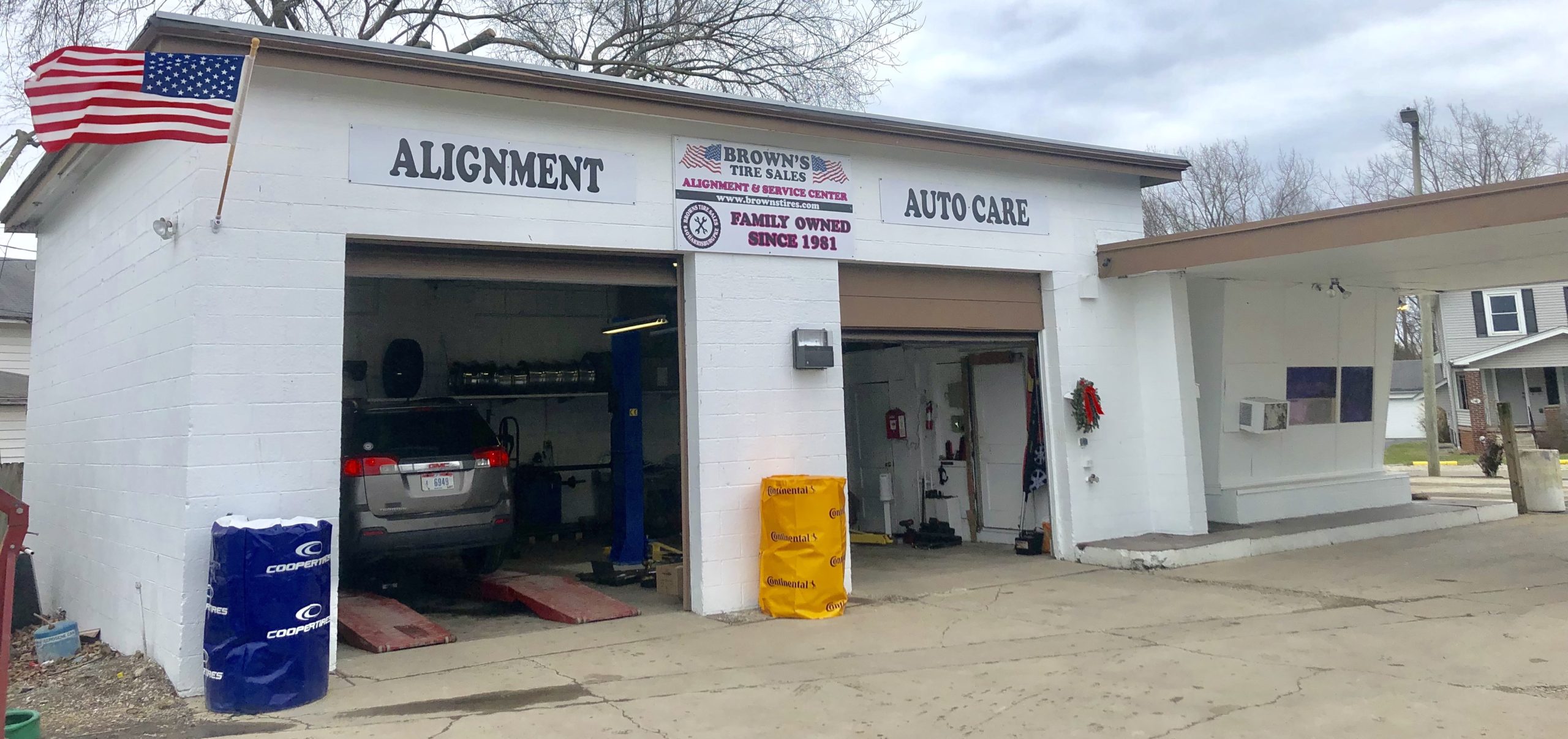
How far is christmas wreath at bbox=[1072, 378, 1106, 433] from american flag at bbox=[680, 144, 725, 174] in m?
4.23

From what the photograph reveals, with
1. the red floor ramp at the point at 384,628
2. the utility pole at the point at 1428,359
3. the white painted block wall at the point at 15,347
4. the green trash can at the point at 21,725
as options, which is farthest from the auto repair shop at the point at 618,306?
the white painted block wall at the point at 15,347

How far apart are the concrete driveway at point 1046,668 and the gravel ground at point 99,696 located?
0.76 m

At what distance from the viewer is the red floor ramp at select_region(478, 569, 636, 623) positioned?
745 centimetres

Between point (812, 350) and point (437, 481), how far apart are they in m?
3.25

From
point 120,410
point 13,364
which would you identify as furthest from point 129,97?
point 13,364

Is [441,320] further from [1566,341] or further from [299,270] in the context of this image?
[1566,341]

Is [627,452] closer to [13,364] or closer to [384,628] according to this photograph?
[384,628]

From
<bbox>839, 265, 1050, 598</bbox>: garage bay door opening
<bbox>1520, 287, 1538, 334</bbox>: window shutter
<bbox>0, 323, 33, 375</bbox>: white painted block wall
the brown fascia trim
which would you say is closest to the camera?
the brown fascia trim

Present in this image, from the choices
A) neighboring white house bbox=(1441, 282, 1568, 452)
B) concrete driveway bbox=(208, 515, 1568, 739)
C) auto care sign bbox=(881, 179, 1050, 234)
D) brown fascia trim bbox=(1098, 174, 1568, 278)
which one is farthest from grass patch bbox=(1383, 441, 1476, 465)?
concrete driveway bbox=(208, 515, 1568, 739)

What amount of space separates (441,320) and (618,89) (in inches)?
276

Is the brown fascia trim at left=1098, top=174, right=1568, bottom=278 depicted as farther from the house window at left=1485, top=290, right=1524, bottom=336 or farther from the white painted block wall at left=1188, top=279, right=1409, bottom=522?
the house window at left=1485, top=290, right=1524, bottom=336

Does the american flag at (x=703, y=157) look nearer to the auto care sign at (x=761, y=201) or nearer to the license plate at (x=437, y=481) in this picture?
the auto care sign at (x=761, y=201)

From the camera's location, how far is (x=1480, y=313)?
92.3 ft

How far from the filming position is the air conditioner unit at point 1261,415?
10.9 metres
